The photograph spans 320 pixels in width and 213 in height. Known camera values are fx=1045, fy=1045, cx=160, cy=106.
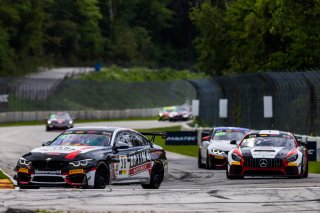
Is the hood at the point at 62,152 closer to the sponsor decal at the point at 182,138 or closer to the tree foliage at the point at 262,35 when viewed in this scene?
the sponsor decal at the point at 182,138

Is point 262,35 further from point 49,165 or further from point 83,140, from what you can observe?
point 49,165

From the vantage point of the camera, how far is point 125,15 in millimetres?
142750

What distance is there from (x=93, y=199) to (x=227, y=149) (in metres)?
13.2

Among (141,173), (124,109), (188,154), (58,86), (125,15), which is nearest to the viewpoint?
(141,173)

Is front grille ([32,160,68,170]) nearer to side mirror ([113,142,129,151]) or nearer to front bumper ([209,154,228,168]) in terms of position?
side mirror ([113,142,129,151])

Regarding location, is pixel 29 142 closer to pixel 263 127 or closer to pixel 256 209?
pixel 263 127

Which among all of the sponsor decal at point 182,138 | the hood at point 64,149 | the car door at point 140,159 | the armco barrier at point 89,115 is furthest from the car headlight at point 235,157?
the armco barrier at point 89,115

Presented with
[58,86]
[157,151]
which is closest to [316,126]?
[157,151]

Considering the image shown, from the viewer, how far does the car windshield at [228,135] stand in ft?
97.2

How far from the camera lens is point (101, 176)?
1920cm

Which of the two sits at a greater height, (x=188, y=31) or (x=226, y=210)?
(x=188, y=31)

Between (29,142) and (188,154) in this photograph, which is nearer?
(188,154)

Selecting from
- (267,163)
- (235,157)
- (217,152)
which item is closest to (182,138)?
(217,152)

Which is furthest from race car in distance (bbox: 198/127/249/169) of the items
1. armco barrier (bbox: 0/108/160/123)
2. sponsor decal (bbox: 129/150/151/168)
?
armco barrier (bbox: 0/108/160/123)
